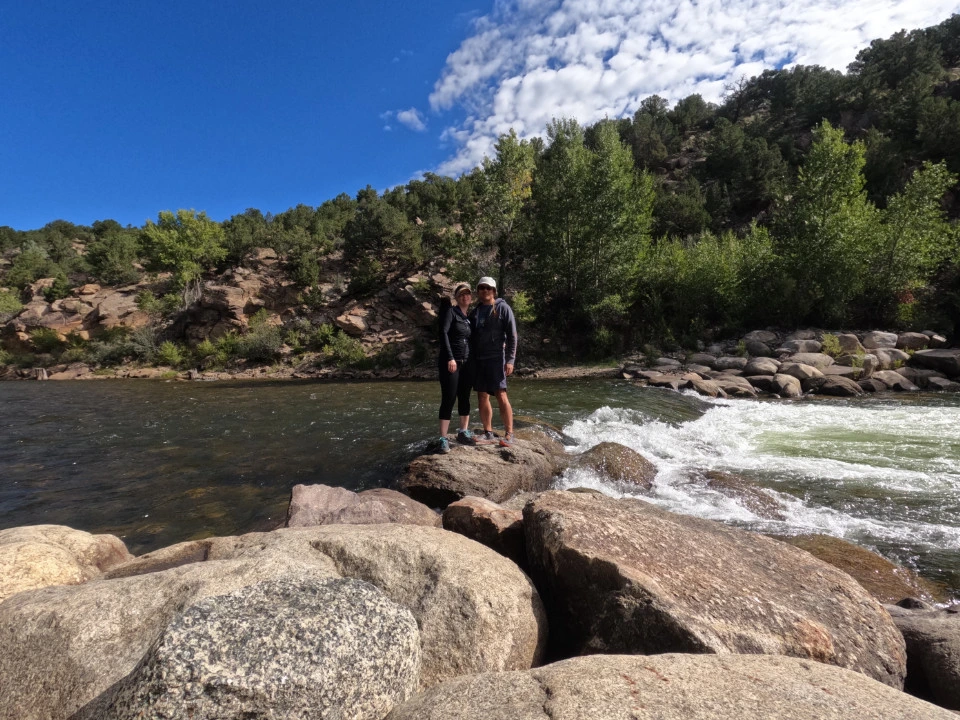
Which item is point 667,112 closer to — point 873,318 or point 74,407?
point 873,318

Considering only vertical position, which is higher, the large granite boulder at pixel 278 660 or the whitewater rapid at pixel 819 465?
the large granite boulder at pixel 278 660

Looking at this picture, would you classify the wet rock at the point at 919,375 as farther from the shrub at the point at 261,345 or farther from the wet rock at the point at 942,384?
the shrub at the point at 261,345

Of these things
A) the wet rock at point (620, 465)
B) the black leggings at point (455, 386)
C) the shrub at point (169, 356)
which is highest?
the shrub at point (169, 356)

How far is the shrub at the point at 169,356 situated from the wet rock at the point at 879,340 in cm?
3802

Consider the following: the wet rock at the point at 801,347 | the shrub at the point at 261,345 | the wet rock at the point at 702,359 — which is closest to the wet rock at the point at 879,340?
the wet rock at the point at 801,347

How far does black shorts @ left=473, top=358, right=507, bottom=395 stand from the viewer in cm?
661

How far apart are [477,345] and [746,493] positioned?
13.9 ft

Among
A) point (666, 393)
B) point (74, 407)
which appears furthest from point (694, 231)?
point (74, 407)

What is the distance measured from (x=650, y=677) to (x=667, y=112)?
250 feet

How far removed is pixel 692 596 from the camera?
2807 mm

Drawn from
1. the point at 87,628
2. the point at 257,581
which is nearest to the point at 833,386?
the point at 257,581

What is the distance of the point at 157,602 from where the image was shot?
8.22 feet

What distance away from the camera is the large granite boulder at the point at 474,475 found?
5996 mm

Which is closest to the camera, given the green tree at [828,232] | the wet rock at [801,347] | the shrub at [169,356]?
the wet rock at [801,347]
